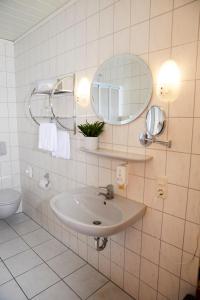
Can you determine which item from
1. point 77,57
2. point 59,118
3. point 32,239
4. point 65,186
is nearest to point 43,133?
point 59,118

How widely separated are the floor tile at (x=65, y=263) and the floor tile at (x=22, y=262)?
150mm

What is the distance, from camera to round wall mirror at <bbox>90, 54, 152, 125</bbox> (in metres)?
1.37

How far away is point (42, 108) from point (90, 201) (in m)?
1.28

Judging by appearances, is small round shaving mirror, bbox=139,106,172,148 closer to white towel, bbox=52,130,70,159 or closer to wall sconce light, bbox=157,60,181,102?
wall sconce light, bbox=157,60,181,102

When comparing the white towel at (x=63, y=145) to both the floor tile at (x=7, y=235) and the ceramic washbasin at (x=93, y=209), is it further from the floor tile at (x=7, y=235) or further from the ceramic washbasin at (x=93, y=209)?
the floor tile at (x=7, y=235)

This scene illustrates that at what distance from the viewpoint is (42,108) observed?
7.77 feet

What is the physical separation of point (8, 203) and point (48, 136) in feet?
3.25

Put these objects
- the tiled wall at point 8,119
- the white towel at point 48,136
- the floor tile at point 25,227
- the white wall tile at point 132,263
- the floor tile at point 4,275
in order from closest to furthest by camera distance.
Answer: the white wall tile at point 132,263 < the floor tile at point 4,275 < the white towel at point 48,136 < the floor tile at point 25,227 < the tiled wall at point 8,119

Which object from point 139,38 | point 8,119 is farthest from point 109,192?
point 8,119

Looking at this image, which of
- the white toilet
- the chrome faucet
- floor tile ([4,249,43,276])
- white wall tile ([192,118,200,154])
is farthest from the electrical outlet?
the white toilet

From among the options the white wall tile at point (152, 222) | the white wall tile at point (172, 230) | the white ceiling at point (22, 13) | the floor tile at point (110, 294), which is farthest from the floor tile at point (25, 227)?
the white ceiling at point (22, 13)

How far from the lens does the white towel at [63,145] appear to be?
1.98 meters

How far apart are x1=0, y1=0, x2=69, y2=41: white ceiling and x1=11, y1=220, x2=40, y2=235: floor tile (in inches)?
93.1

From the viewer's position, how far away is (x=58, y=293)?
166 centimetres
